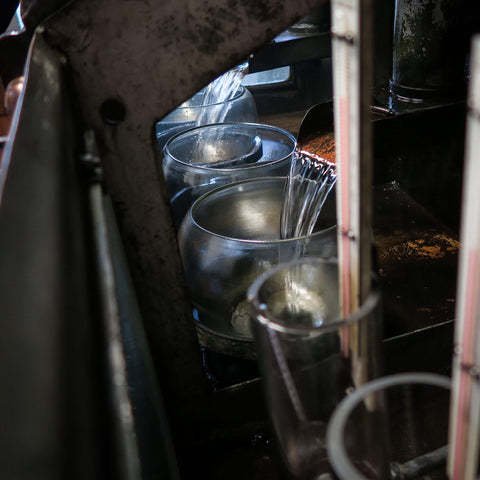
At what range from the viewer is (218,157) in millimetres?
1910

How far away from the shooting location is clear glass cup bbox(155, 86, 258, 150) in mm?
2186

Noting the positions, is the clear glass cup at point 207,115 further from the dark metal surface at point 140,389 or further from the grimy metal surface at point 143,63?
the dark metal surface at point 140,389

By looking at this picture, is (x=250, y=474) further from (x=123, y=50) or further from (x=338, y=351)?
(x=123, y=50)

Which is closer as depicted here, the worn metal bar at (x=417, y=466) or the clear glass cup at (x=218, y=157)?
the worn metal bar at (x=417, y=466)

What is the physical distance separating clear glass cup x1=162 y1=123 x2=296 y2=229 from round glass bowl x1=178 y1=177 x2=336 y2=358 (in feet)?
0.38

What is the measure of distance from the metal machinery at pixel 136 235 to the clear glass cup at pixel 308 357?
0.16 meters

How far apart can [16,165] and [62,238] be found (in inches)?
3.9

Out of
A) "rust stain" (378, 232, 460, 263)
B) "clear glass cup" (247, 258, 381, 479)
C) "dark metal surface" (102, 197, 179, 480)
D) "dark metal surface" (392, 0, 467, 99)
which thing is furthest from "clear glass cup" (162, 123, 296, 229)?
"clear glass cup" (247, 258, 381, 479)

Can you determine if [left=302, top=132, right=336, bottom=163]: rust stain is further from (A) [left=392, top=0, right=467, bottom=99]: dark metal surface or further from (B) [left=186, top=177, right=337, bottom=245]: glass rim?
(A) [left=392, top=0, right=467, bottom=99]: dark metal surface

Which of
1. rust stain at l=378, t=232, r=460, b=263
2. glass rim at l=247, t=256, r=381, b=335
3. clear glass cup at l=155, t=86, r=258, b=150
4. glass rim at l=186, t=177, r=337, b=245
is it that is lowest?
rust stain at l=378, t=232, r=460, b=263

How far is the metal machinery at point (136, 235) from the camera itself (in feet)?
0.91

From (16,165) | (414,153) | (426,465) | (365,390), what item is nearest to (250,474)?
(426,465)

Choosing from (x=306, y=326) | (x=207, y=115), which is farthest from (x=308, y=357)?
(x=207, y=115)

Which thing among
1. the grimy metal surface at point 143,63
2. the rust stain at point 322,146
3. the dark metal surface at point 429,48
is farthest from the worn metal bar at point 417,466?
the dark metal surface at point 429,48
